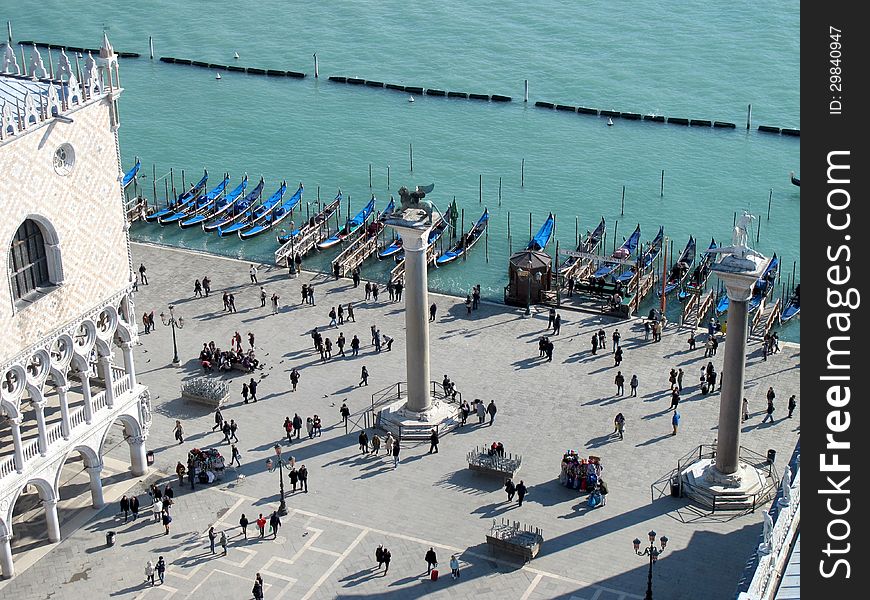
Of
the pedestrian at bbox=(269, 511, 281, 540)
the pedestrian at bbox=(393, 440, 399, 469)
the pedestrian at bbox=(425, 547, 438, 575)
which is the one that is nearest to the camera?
the pedestrian at bbox=(425, 547, 438, 575)

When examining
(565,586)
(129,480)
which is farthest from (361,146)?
(565,586)

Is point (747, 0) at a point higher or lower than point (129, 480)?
higher

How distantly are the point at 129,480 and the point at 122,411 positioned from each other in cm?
425

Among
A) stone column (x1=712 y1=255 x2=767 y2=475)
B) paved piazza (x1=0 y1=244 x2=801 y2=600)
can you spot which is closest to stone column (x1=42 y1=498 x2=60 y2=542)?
paved piazza (x1=0 y1=244 x2=801 y2=600)

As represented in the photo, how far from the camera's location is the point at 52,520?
66.8m

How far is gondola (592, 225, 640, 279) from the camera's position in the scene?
320ft

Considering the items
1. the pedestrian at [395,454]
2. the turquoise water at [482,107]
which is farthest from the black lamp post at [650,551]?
the turquoise water at [482,107]

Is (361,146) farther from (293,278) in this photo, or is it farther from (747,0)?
(747,0)

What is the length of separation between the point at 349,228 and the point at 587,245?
57.8ft

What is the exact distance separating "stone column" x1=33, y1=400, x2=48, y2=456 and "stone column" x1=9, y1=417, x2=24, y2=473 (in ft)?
3.42

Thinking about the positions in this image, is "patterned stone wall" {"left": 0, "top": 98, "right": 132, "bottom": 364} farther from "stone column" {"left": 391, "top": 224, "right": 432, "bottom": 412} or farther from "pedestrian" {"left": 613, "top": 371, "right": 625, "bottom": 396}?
"pedestrian" {"left": 613, "top": 371, "right": 625, "bottom": 396}

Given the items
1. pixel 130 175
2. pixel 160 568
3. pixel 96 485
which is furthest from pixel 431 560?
pixel 130 175

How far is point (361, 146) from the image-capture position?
134 meters

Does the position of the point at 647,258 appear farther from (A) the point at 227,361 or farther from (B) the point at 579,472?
(B) the point at 579,472
